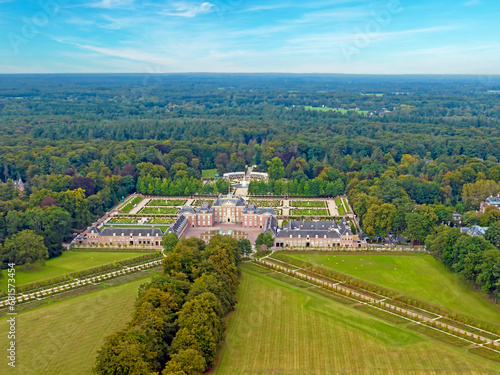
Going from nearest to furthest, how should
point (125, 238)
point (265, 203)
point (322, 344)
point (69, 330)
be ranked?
point (322, 344), point (69, 330), point (125, 238), point (265, 203)

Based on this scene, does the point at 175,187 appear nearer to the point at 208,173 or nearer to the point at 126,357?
the point at 208,173

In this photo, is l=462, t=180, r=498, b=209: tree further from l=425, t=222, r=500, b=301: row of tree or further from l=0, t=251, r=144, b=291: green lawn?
l=0, t=251, r=144, b=291: green lawn

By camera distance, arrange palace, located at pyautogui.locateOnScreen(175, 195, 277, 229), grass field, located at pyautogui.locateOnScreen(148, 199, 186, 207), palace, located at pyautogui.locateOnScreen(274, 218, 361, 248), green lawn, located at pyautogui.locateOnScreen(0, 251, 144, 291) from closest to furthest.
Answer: green lawn, located at pyautogui.locateOnScreen(0, 251, 144, 291) < palace, located at pyautogui.locateOnScreen(274, 218, 361, 248) < palace, located at pyautogui.locateOnScreen(175, 195, 277, 229) < grass field, located at pyautogui.locateOnScreen(148, 199, 186, 207)

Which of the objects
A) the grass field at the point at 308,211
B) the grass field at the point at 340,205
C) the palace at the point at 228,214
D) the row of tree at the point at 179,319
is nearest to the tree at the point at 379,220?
the grass field at the point at 340,205

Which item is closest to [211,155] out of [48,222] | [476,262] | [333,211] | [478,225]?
[333,211]

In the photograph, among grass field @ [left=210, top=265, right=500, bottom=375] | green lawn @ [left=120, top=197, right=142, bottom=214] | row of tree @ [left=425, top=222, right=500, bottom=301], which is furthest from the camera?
green lawn @ [left=120, top=197, right=142, bottom=214]

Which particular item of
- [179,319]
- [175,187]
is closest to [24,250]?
[179,319]

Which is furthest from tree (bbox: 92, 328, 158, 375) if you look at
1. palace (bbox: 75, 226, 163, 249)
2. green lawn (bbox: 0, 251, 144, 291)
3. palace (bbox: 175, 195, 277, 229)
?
palace (bbox: 175, 195, 277, 229)

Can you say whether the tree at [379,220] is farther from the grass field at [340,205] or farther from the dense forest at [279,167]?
the grass field at [340,205]
